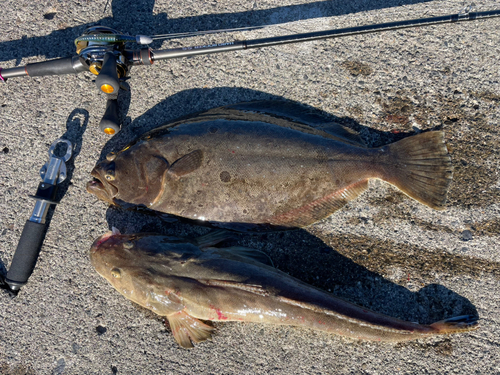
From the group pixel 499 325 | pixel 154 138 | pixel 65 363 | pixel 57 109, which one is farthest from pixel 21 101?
pixel 499 325

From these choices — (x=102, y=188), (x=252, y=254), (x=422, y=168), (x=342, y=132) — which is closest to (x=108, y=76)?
(x=102, y=188)

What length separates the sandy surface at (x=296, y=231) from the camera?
9.91ft

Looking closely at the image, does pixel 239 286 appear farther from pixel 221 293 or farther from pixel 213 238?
pixel 213 238

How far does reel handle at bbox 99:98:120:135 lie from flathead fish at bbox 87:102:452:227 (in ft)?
1.07

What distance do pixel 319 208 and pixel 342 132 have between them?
78cm

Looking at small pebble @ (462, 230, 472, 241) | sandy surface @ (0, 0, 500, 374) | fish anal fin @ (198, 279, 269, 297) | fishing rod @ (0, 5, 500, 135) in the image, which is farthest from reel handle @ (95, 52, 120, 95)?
small pebble @ (462, 230, 472, 241)

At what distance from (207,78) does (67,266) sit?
253cm

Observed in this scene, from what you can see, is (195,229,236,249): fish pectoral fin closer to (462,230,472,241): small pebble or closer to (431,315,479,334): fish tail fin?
(431,315,479,334): fish tail fin

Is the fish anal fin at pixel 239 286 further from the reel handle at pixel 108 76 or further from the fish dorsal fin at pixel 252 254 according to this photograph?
the reel handle at pixel 108 76

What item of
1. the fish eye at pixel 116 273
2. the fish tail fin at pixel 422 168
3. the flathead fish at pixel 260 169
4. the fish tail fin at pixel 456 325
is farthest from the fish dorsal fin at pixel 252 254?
the fish tail fin at pixel 456 325

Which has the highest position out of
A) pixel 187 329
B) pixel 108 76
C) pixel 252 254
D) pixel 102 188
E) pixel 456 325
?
pixel 108 76

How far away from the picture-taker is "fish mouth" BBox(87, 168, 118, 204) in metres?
3.02

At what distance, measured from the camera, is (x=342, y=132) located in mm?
3045

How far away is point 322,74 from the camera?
3.29 m
